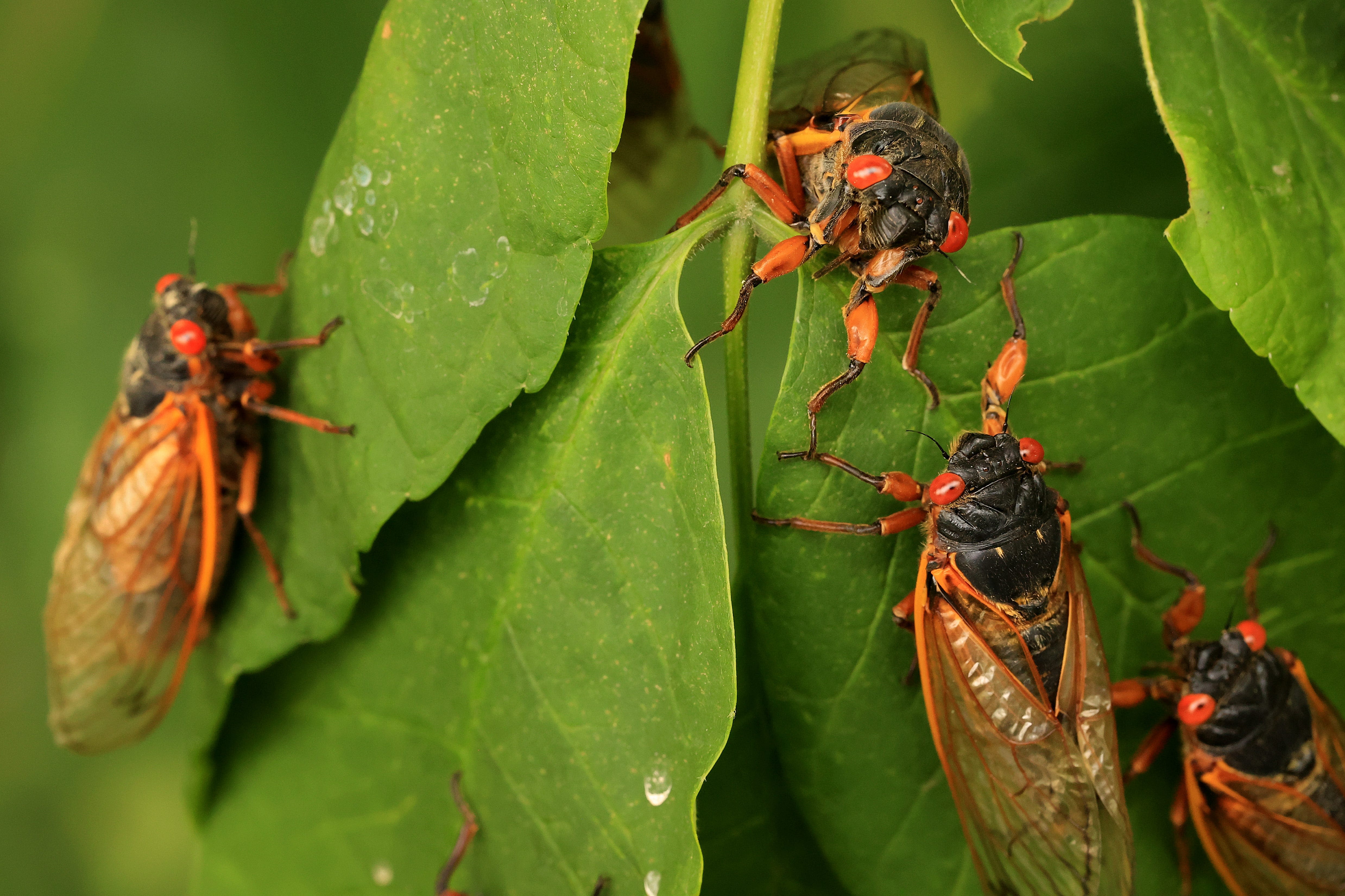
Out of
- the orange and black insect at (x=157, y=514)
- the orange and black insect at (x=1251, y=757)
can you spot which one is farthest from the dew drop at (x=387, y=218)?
the orange and black insect at (x=1251, y=757)

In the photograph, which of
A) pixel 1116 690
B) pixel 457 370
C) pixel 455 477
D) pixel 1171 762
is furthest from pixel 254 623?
pixel 1171 762

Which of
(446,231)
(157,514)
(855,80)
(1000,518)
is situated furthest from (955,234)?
(157,514)

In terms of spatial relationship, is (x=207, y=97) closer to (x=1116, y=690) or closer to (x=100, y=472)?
(x=100, y=472)

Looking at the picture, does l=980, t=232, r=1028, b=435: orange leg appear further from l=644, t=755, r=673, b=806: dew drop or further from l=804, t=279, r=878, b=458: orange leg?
l=644, t=755, r=673, b=806: dew drop

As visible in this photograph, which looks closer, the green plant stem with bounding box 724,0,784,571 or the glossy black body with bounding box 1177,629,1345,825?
the green plant stem with bounding box 724,0,784,571

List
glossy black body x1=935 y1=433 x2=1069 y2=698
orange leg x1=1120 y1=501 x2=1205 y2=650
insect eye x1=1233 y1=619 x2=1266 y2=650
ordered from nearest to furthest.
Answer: glossy black body x1=935 y1=433 x2=1069 y2=698, orange leg x1=1120 y1=501 x2=1205 y2=650, insect eye x1=1233 y1=619 x2=1266 y2=650

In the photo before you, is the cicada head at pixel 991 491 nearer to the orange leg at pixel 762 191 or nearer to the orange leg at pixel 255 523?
the orange leg at pixel 762 191

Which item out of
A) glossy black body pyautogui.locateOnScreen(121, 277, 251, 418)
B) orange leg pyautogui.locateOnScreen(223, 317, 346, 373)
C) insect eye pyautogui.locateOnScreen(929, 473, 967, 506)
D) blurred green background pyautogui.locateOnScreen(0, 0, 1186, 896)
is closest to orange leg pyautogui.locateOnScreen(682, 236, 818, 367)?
insect eye pyautogui.locateOnScreen(929, 473, 967, 506)
